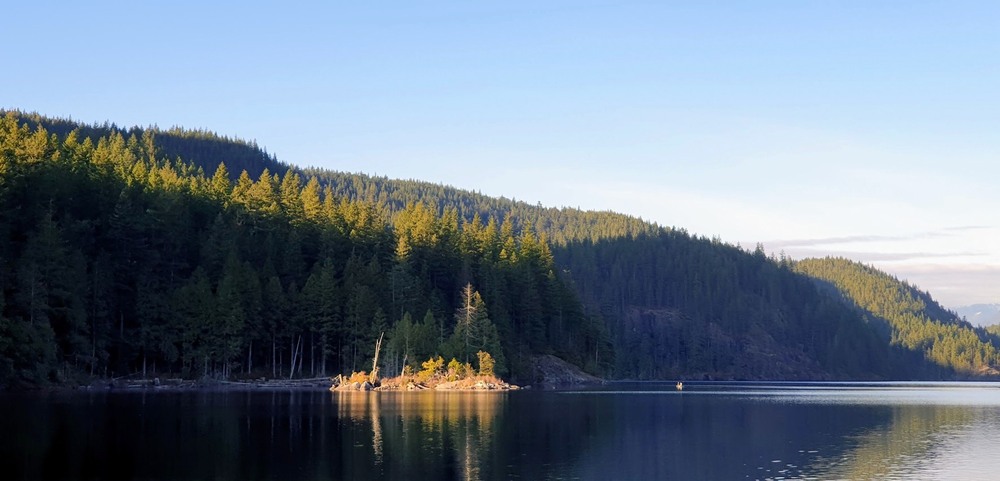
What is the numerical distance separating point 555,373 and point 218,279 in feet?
201

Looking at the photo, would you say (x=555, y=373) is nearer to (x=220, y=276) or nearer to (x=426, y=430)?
(x=220, y=276)

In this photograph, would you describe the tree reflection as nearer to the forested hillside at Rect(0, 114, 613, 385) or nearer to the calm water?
the calm water

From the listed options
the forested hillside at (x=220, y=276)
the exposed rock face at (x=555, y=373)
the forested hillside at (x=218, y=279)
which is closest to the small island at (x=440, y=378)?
the forested hillside at (x=220, y=276)

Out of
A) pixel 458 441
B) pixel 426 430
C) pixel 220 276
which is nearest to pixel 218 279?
pixel 220 276

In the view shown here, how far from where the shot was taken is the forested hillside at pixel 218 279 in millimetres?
98500

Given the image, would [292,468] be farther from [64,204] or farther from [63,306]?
[64,204]

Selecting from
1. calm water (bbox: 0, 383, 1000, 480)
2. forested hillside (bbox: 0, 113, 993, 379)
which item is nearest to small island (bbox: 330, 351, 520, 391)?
forested hillside (bbox: 0, 113, 993, 379)

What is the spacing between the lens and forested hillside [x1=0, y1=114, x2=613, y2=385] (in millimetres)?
98500

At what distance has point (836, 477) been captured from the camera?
44.0m

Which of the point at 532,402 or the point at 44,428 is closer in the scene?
the point at 44,428

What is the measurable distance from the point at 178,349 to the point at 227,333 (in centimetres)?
615

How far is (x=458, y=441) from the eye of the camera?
5584cm

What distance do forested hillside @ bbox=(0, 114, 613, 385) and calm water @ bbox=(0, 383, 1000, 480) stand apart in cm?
1533

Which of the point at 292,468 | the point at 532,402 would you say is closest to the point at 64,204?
the point at 532,402
